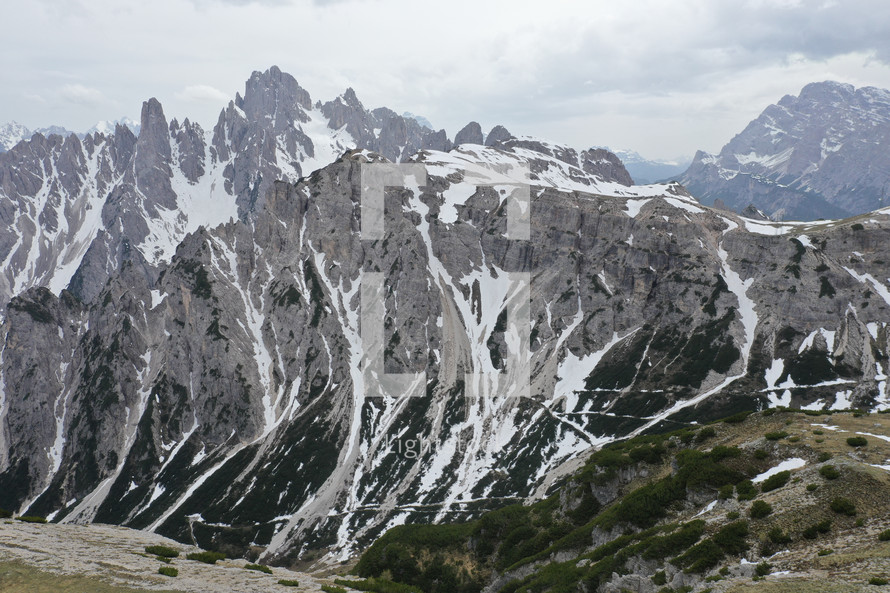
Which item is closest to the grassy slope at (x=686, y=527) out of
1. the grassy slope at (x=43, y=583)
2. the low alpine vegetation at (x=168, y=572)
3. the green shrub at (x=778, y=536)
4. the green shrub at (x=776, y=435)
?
the green shrub at (x=778, y=536)

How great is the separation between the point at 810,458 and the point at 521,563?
40758 mm

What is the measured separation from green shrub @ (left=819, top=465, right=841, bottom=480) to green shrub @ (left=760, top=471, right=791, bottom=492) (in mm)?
3545

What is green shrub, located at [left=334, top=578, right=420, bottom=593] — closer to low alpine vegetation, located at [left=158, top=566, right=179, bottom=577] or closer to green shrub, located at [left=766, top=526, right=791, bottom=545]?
low alpine vegetation, located at [left=158, top=566, right=179, bottom=577]

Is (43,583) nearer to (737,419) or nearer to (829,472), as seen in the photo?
(829,472)

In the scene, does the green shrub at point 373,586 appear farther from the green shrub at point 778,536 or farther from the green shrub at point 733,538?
the green shrub at point 778,536

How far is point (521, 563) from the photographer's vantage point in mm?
76812

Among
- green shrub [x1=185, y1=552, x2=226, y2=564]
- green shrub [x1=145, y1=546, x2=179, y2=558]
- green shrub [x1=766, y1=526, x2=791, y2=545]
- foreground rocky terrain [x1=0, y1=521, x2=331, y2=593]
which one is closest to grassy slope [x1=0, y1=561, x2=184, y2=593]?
foreground rocky terrain [x1=0, y1=521, x2=331, y2=593]

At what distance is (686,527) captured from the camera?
5250cm

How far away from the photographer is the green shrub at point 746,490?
176 feet

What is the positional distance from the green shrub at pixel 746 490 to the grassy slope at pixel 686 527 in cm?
54

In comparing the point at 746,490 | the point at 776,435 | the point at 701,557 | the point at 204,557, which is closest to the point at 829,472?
the point at 746,490

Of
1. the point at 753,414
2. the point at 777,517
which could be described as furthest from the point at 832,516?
the point at 753,414

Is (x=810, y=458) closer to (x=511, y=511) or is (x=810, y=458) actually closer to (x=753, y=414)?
(x=753, y=414)

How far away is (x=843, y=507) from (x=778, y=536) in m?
6.30
